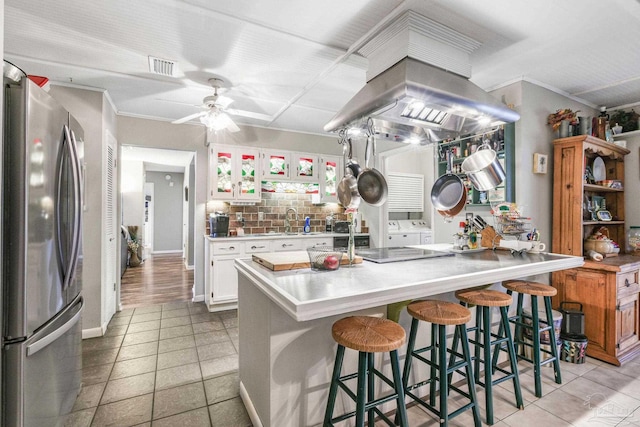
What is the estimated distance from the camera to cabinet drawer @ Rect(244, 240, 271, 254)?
13.6ft

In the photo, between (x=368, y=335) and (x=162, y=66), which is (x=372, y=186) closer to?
→ (x=368, y=335)

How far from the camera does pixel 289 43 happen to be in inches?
91.8

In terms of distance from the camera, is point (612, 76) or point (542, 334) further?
point (612, 76)

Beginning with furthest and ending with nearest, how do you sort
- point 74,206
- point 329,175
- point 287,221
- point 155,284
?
point 155,284, point 329,175, point 287,221, point 74,206

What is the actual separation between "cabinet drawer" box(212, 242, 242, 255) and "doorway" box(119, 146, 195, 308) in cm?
121

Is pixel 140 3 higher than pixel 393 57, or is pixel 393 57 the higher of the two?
pixel 140 3

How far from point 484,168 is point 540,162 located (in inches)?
27.6

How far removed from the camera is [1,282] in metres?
1.32

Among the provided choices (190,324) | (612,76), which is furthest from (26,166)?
(612,76)

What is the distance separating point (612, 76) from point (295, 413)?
3.83 metres

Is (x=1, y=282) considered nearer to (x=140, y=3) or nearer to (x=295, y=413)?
(x=295, y=413)

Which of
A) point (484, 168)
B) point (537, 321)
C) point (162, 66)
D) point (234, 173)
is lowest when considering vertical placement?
point (537, 321)

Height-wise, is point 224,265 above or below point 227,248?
below

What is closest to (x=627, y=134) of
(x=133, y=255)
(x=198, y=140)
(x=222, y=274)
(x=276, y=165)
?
(x=276, y=165)
